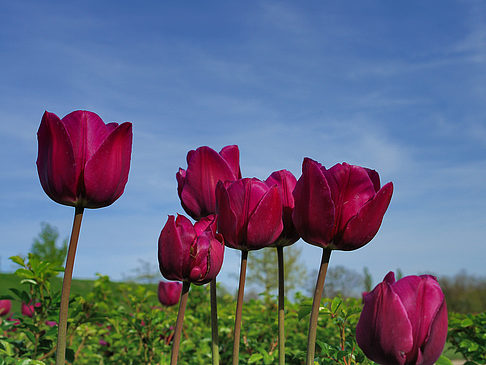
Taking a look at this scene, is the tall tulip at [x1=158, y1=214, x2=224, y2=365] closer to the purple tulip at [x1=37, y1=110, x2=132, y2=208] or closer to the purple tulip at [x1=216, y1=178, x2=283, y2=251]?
the purple tulip at [x1=216, y1=178, x2=283, y2=251]

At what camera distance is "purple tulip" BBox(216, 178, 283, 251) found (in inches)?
60.5

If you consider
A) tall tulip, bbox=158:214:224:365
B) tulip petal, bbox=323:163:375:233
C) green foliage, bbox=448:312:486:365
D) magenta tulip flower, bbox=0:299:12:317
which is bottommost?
magenta tulip flower, bbox=0:299:12:317

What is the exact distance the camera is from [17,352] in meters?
2.83

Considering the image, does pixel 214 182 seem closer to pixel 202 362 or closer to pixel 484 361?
pixel 202 362

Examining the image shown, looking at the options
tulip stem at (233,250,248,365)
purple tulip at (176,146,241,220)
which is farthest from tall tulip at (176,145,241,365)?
tulip stem at (233,250,248,365)

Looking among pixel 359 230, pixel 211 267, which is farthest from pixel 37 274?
pixel 359 230

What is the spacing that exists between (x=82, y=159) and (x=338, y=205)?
0.79 meters

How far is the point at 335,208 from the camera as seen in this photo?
1.47 m

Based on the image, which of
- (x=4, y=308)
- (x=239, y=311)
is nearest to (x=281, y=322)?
(x=239, y=311)

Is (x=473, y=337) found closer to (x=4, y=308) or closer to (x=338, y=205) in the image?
(x=338, y=205)

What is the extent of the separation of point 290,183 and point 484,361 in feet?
8.14

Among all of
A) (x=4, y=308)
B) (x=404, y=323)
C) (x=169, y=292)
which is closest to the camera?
(x=404, y=323)

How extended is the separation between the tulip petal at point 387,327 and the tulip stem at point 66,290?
0.83 metres

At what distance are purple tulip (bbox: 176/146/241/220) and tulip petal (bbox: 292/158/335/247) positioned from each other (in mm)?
357
